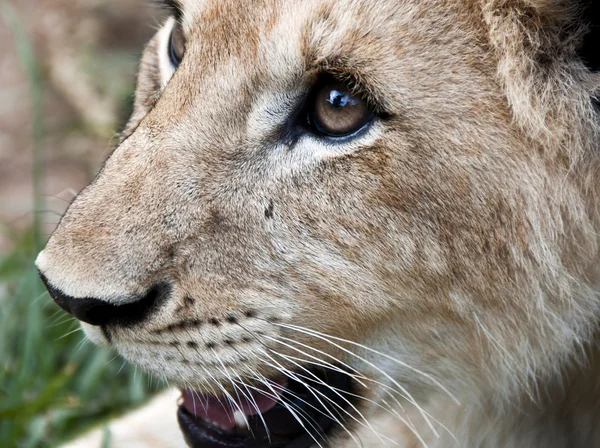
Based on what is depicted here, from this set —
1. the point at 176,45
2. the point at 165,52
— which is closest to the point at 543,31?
the point at 176,45

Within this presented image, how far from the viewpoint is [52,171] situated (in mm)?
6309

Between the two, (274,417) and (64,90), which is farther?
(64,90)

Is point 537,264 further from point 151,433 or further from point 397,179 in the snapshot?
point 151,433

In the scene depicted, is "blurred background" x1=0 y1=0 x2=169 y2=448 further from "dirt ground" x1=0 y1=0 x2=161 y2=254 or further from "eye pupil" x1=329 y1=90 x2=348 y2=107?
"eye pupil" x1=329 y1=90 x2=348 y2=107

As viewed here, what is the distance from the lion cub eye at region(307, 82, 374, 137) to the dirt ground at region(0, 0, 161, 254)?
9.76 feet

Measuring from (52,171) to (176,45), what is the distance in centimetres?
340

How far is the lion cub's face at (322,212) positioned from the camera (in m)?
2.49

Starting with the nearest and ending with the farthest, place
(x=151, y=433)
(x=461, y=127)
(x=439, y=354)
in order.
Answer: (x=461, y=127), (x=439, y=354), (x=151, y=433)

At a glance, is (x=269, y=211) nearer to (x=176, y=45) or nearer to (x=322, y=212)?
(x=322, y=212)

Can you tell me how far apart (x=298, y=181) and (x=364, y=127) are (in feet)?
0.73

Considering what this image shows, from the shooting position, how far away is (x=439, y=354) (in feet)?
8.97

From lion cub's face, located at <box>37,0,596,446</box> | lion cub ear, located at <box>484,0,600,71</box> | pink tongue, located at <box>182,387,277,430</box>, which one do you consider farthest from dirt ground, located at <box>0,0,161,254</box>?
lion cub ear, located at <box>484,0,600,71</box>

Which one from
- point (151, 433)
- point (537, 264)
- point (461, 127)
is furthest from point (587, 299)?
point (151, 433)

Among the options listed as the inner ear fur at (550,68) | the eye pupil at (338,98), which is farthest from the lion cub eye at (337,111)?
the inner ear fur at (550,68)
